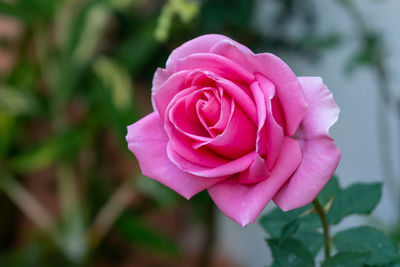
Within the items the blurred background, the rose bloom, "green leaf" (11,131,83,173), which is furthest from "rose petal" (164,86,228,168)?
"green leaf" (11,131,83,173)

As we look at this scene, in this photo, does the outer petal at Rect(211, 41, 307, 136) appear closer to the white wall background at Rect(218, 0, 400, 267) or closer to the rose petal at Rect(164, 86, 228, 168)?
the rose petal at Rect(164, 86, 228, 168)

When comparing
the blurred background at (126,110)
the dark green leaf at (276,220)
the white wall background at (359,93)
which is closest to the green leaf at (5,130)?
the blurred background at (126,110)

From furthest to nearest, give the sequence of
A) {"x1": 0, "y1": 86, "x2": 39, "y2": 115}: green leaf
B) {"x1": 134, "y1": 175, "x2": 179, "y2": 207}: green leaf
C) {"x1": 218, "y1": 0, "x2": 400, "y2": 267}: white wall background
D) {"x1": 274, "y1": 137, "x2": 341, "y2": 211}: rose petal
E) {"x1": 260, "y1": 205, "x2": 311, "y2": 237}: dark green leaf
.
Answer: {"x1": 0, "y1": 86, "x2": 39, "y2": 115}: green leaf < {"x1": 134, "y1": 175, "x2": 179, "y2": 207}: green leaf < {"x1": 218, "y1": 0, "x2": 400, "y2": 267}: white wall background < {"x1": 260, "y1": 205, "x2": 311, "y2": 237}: dark green leaf < {"x1": 274, "y1": 137, "x2": 341, "y2": 211}: rose petal

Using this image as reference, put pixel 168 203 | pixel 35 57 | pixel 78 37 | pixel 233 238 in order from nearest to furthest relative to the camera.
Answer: pixel 168 203 < pixel 78 37 < pixel 35 57 < pixel 233 238

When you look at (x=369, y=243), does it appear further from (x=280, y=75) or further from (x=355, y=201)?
(x=280, y=75)

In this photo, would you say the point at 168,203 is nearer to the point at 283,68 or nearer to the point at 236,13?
the point at 236,13

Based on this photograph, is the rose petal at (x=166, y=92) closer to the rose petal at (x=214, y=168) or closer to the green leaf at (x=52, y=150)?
the rose petal at (x=214, y=168)

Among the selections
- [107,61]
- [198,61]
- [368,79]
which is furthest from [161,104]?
[107,61]

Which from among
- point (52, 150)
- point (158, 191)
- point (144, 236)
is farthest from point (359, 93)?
point (52, 150)
